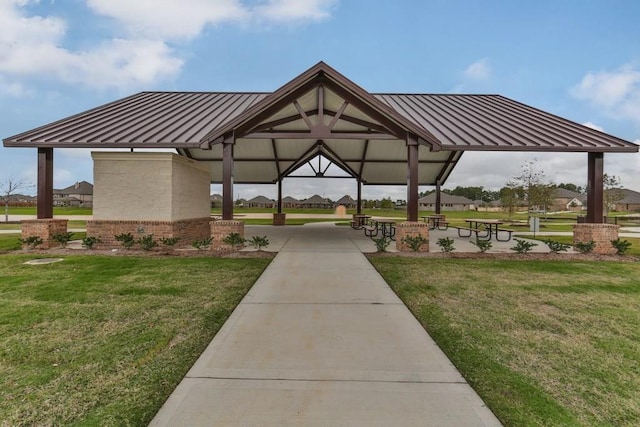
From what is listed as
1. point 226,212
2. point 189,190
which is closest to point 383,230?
point 226,212

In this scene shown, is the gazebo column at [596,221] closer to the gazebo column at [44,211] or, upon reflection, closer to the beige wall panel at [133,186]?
the beige wall panel at [133,186]

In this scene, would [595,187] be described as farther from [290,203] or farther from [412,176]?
[290,203]

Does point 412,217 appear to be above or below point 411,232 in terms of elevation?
above

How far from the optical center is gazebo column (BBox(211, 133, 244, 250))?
36.0ft

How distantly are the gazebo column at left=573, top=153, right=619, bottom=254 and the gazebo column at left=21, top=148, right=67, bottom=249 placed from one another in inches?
707

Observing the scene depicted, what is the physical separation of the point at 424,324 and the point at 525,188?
3600cm

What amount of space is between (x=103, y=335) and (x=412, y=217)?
9.22 meters

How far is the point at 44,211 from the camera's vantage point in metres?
11.3

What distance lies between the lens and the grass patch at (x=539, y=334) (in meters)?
2.93

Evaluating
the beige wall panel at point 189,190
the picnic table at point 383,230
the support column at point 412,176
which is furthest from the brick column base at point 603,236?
the beige wall panel at point 189,190

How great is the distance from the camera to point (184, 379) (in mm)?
3199

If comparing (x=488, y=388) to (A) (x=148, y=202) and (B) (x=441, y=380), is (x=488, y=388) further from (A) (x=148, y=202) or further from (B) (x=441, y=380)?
(A) (x=148, y=202)

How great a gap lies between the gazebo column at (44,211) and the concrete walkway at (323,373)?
9.63m

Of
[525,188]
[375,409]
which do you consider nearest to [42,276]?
[375,409]
